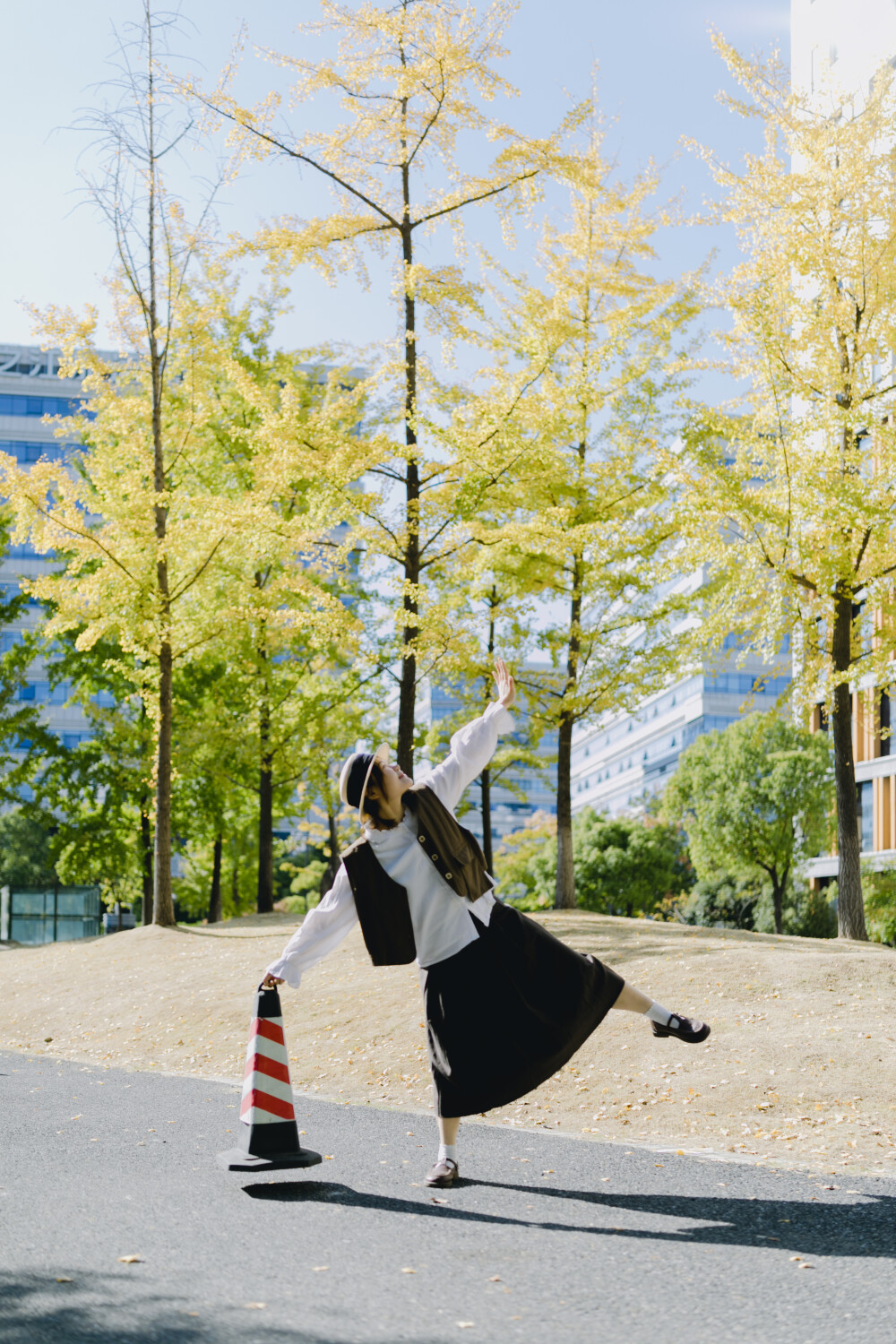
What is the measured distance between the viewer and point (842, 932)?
44.9 ft

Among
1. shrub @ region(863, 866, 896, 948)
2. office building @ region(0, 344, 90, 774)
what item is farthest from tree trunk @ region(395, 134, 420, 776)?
office building @ region(0, 344, 90, 774)

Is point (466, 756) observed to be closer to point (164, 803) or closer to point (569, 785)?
point (569, 785)

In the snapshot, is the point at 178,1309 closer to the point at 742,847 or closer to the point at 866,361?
the point at 866,361

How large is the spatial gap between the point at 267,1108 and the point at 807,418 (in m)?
10.6

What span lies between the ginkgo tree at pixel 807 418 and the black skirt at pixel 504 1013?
8638 mm

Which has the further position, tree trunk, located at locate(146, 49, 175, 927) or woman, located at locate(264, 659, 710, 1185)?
tree trunk, located at locate(146, 49, 175, 927)

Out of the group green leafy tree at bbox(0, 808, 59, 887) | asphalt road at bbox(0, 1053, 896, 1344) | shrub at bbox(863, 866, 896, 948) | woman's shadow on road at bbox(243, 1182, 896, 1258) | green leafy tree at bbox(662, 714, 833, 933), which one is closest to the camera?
asphalt road at bbox(0, 1053, 896, 1344)

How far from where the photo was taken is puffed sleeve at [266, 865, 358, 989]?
501 centimetres

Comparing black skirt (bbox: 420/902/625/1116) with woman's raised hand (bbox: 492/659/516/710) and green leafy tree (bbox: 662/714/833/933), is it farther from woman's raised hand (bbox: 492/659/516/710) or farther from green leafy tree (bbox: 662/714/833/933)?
green leafy tree (bbox: 662/714/833/933)

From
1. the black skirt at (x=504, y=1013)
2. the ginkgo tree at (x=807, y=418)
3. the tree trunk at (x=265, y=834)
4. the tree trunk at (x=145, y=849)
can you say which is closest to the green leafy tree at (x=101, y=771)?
the tree trunk at (x=145, y=849)

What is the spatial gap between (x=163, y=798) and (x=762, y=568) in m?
8.46

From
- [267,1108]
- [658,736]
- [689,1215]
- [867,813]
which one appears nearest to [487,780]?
[267,1108]

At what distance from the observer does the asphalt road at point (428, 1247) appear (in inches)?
127

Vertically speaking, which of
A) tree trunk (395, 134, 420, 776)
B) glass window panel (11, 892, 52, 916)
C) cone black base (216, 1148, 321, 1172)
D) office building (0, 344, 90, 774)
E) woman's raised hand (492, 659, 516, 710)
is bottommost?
glass window panel (11, 892, 52, 916)
